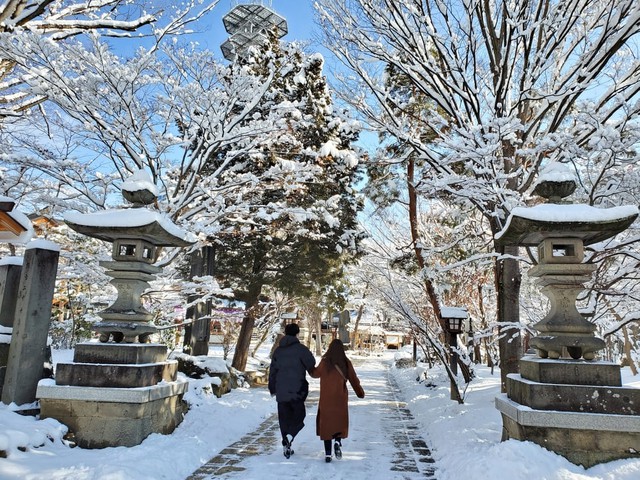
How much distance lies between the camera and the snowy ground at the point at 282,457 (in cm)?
432

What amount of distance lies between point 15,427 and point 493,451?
224 inches

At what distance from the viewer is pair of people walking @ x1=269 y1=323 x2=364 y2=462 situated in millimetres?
5559

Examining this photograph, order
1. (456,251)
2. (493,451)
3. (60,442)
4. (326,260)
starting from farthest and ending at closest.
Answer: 1. (326,260)
2. (456,251)
3. (60,442)
4. (493,451)

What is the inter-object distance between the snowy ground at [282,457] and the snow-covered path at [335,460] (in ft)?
0.05

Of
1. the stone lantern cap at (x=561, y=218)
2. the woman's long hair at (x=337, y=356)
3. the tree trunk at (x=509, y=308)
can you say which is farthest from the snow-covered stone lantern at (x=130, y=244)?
the tree trunk at (x=509, y=308)

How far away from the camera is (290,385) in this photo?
5.66 meters

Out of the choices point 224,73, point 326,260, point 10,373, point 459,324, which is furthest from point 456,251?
point 10,373

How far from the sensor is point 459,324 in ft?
34.9

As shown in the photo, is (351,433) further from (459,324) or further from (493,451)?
(459,324)

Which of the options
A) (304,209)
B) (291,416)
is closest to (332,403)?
(291,416)

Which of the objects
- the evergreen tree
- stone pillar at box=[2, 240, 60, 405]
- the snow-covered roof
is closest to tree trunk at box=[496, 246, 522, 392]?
the evergreen tree

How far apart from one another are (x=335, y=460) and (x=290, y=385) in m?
1.17

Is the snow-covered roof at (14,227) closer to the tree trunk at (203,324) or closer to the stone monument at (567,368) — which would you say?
the tree trunk at (203,324)

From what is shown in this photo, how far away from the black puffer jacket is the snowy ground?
0.84 metres
